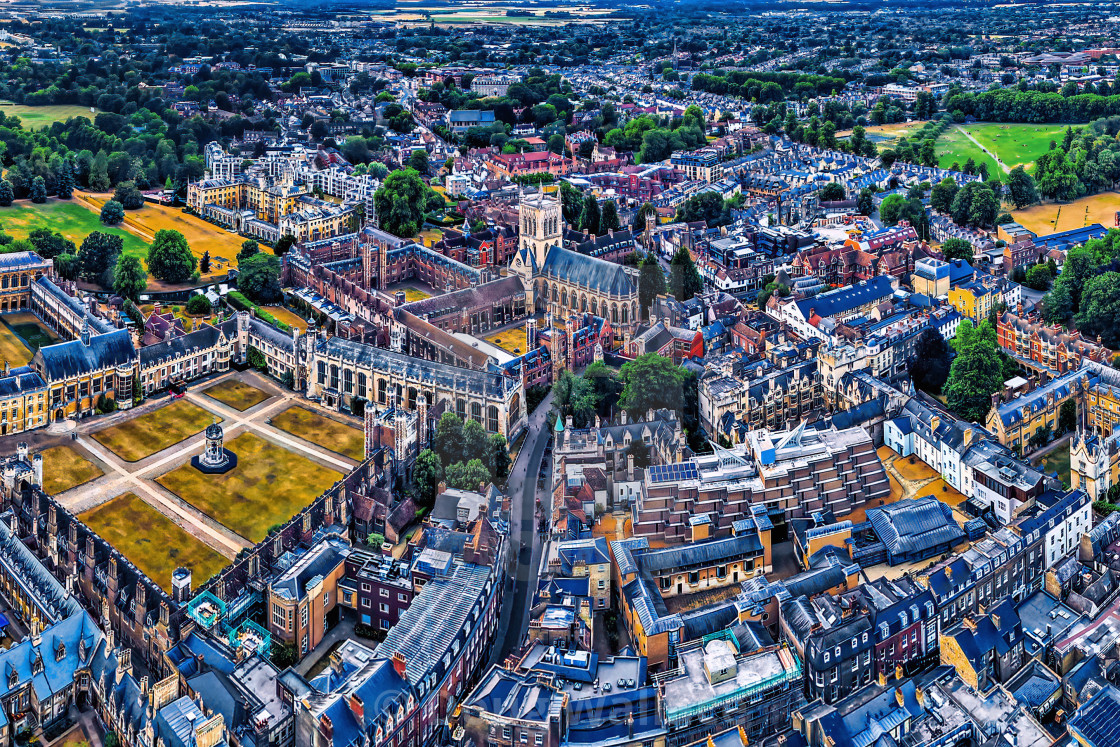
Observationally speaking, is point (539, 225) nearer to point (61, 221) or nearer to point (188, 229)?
point (188, 229)

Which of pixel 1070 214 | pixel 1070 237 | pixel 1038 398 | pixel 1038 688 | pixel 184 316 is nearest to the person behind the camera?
pixel 1038 688

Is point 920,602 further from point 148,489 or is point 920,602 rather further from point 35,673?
point 148,489

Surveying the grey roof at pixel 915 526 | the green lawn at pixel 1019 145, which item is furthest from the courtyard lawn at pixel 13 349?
the green lawn at pixel 1019 145

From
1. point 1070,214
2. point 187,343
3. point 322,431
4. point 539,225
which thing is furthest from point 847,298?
point 1070,214

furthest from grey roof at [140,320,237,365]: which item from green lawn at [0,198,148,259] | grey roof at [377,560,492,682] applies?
grey roof at [377,560,492,682]

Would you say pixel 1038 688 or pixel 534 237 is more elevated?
pixel 534 237
